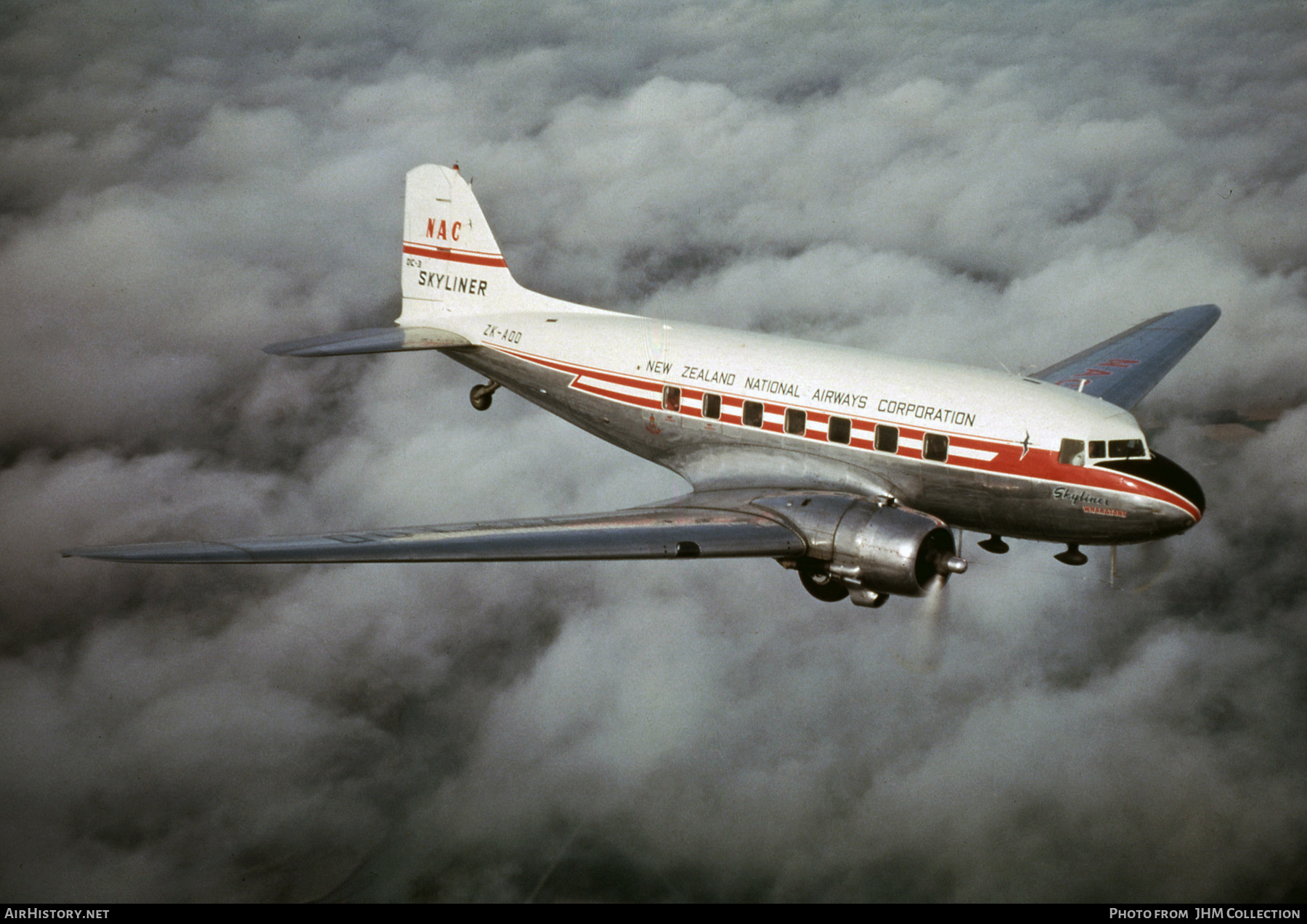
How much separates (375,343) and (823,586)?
14.4 meters

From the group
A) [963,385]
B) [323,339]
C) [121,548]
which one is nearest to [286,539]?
[121,548]

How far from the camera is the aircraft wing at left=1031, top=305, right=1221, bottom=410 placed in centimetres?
2867

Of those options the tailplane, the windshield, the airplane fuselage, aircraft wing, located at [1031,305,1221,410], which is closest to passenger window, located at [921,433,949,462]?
the airplane fuselage

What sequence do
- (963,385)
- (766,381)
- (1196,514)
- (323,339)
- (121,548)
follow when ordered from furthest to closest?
(323,339) < (766,381) < (963,385) < (1196,514) < (121,548)

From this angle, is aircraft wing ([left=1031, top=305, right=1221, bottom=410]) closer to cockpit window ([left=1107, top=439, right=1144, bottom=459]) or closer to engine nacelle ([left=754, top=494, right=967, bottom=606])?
cockpit window ([left=1107, top=439, right=1144, bottom=459])

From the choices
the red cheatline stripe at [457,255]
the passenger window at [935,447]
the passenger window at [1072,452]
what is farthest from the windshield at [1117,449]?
the red cheatline stripe at [457,255]

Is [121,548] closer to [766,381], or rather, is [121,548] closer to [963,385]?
[766,381]

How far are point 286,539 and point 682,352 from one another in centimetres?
1106

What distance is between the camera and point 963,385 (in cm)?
2462

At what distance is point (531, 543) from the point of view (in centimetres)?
2234

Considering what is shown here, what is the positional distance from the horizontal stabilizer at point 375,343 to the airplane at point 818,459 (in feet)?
0.28

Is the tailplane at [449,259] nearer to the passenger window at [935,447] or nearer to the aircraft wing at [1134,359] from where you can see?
the passenger window at [935,447]

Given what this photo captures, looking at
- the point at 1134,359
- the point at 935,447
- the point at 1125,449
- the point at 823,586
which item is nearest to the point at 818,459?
the point at 935,447

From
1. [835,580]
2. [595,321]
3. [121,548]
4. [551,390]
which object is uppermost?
[595,321]
